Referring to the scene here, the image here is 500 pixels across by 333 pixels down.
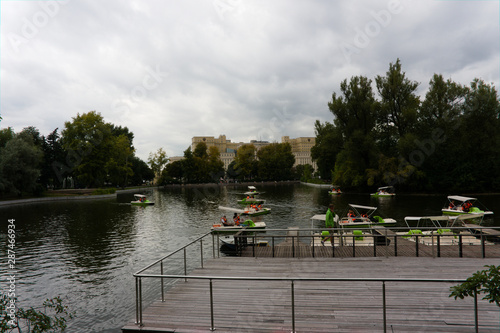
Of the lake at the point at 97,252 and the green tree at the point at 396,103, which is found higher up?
the green tree at the point at 396,103

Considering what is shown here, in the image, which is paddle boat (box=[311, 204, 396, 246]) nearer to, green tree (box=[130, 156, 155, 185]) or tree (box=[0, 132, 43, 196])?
tree (box=[0, 132, 43, 196])

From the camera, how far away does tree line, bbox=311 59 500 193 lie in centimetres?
5275

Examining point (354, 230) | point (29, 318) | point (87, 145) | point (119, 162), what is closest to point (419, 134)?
point (354, 230)

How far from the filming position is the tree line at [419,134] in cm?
5275

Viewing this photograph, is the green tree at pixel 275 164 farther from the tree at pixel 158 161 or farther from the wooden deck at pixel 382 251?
A: the wooden deck at pixel 382 251

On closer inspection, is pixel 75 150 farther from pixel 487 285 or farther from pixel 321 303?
pixel 487 285

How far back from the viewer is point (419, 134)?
54812 millimetres

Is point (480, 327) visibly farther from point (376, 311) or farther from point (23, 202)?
point (23, 202)

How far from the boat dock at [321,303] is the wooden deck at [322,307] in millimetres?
19

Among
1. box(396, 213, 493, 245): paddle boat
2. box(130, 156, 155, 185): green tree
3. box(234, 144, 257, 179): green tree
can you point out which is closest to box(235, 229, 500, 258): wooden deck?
box(396, 213, 493, 245): paddle boat

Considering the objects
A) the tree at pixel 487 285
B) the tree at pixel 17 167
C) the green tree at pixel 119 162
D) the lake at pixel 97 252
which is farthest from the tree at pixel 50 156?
the tree at pixel 487 285

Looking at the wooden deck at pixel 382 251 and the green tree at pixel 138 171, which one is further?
the green tree at pixel 138 171

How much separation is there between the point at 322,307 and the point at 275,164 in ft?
400

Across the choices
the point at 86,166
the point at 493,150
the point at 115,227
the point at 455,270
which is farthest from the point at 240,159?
the point at 455,270
